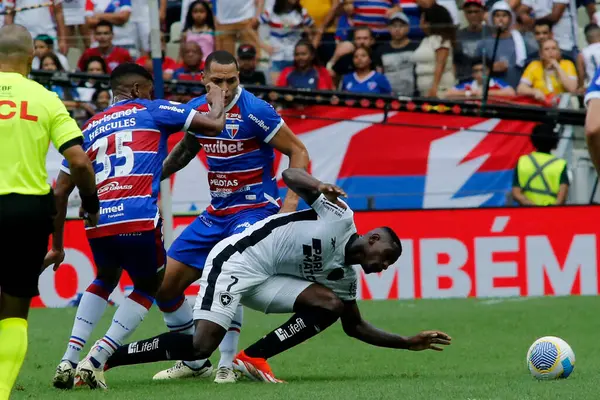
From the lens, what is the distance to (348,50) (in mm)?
16203

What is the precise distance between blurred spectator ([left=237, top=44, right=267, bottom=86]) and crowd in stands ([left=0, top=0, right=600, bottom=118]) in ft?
0.05

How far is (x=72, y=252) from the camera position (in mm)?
14797

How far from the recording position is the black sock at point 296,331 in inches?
314

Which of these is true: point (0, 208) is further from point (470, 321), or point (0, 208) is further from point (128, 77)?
point (470, 321)

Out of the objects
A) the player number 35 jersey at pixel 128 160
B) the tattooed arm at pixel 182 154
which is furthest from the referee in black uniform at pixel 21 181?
the tattooed arm at pixel 182 154

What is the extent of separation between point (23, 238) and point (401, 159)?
9.81 m

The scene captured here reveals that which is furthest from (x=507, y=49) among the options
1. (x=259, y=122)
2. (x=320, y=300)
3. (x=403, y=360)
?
(x=320, y=300)

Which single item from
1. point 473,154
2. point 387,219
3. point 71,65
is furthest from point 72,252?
point 473,154

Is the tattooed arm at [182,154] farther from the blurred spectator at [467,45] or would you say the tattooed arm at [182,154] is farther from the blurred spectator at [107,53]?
the blurred spectator at [467,45]

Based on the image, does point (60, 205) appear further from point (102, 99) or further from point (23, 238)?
point (102, 99)

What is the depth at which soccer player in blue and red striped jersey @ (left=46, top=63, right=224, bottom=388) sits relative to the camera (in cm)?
786

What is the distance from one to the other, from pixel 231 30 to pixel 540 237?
489cm

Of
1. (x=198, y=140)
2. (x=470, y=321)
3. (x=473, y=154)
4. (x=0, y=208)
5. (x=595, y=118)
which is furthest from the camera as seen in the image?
(x=473, y=154)

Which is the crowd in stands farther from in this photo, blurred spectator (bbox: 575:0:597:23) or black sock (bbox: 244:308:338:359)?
black sock (bbox: 244:308:338:359)
